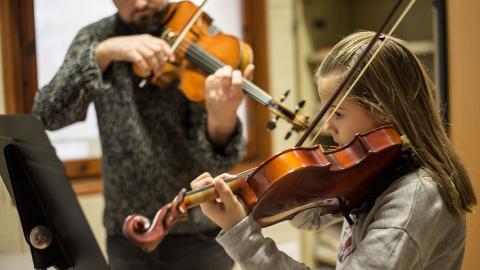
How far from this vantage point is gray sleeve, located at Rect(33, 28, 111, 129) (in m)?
1.17

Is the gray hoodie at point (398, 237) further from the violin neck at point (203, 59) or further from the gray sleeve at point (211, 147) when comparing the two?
the violin neck at point (203, 59)

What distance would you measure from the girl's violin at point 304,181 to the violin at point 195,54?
1.27 ft

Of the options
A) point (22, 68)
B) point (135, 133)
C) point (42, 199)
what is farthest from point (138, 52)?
point (22, 68)

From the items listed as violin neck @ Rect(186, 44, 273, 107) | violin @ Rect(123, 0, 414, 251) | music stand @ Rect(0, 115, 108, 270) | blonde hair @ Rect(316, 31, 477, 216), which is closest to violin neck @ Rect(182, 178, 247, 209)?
violin @ Rect(123, 0, 414, 251)

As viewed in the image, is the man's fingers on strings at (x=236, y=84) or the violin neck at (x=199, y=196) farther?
the man's fingers on strings at (x=236, y=84)

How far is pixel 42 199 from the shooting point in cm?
77

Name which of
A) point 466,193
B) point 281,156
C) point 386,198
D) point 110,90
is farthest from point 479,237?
point 110,90

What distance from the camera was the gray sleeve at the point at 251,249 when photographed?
0.78 metres

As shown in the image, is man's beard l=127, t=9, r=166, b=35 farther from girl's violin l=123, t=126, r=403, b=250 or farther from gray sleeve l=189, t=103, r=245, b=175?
girl's violin l=123, t=126, r=403, b=250

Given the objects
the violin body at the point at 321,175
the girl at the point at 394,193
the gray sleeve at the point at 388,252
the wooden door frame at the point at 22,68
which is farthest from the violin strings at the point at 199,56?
the wooden door frame at the point at 22,68

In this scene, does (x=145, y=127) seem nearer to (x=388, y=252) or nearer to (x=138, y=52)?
(x=138, y=52)

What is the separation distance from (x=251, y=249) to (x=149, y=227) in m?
0.16

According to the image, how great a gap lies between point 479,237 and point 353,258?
0.74 meters

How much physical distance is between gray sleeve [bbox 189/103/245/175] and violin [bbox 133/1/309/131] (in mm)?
46
